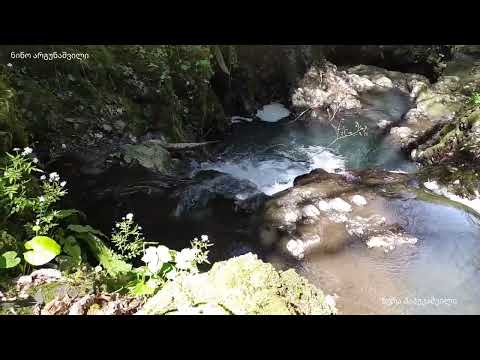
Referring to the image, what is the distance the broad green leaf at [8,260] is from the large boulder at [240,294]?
96cm

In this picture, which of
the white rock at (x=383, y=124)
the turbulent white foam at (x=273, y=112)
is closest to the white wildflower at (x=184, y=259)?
the turbulent white foam at (x=273, y=112)

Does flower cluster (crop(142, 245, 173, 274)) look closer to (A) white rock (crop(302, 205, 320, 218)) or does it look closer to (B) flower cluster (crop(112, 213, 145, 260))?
(B) flower cluster (crop(112, 213, 145, 260))

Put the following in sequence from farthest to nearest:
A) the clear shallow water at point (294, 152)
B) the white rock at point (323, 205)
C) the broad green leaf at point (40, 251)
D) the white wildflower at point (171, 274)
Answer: the clear shallow water at point (294, 152) < the white rock at point (323, 205) < the white wildflower at point (171, 274) < the broad green leaf at point (40, 251)

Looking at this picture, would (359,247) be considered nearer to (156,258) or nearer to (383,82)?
(156,258)

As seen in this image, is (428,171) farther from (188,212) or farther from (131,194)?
(131,194)

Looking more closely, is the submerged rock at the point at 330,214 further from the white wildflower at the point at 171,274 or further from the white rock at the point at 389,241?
the white wildflower at the point at 171,274

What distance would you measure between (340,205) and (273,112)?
4.42 meters

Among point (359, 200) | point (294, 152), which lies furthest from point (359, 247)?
point (294, 152)

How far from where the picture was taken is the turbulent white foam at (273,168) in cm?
651

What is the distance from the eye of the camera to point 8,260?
102 inches
